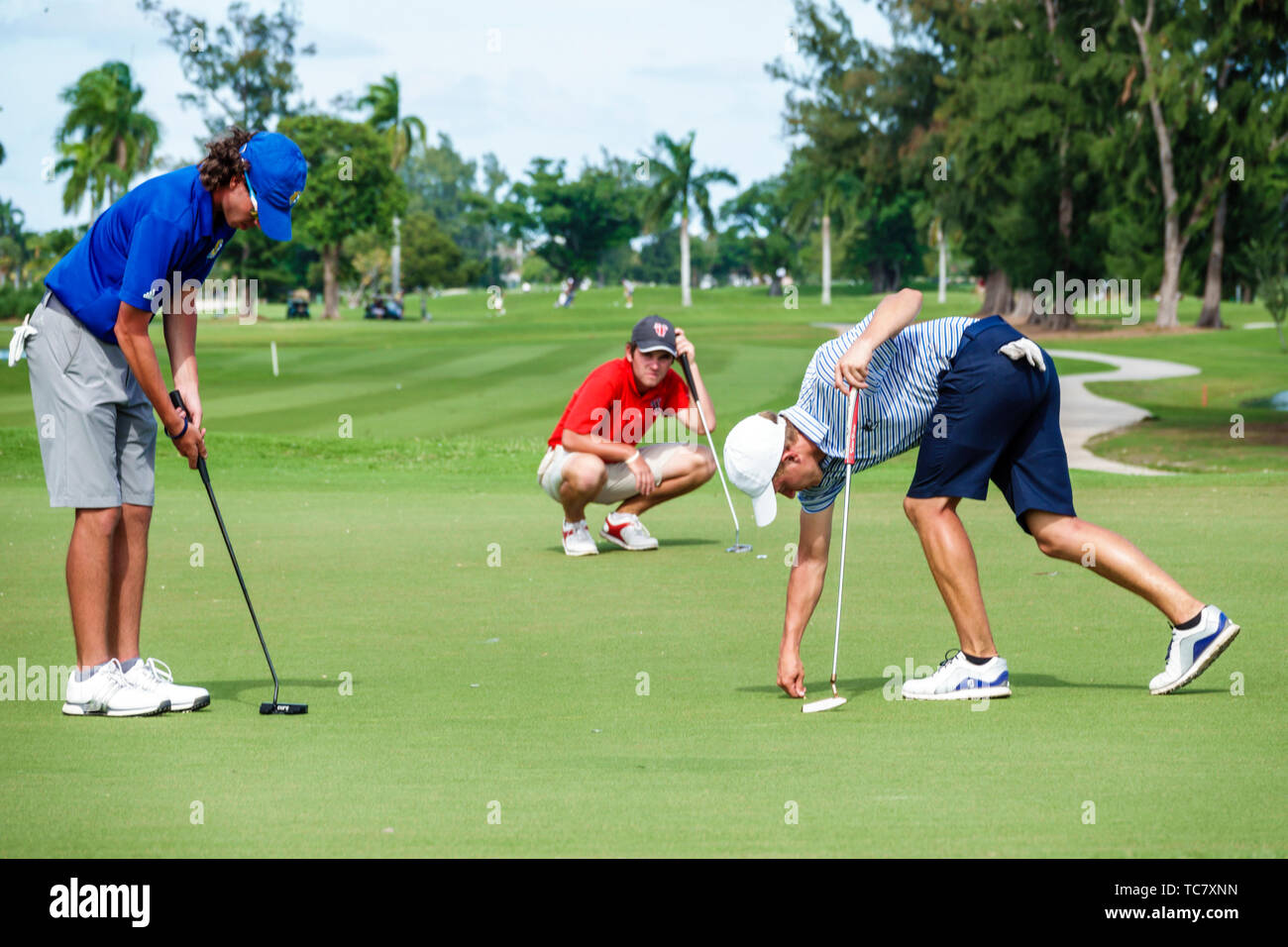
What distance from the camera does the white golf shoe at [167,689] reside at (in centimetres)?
568

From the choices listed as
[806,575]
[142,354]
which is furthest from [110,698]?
[806,575]

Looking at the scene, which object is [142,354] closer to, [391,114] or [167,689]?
[167,689]

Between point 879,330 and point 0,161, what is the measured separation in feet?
225

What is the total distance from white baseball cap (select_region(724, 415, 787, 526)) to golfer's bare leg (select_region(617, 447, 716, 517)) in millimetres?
5111

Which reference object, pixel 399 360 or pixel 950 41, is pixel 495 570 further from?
pixel 950 41

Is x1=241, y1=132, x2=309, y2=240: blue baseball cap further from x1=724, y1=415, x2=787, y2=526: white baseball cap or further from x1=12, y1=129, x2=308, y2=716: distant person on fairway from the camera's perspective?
x1=724, y1=415, x2=787, y2=526: white baseball cap

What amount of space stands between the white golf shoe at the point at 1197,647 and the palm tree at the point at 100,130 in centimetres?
8157

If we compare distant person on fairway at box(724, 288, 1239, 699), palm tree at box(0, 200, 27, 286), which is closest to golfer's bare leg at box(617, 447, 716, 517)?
distant person on fairway at box(724, 288, 1239, 699)

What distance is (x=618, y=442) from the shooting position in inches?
417

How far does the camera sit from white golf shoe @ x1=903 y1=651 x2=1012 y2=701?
5797 millimetres
